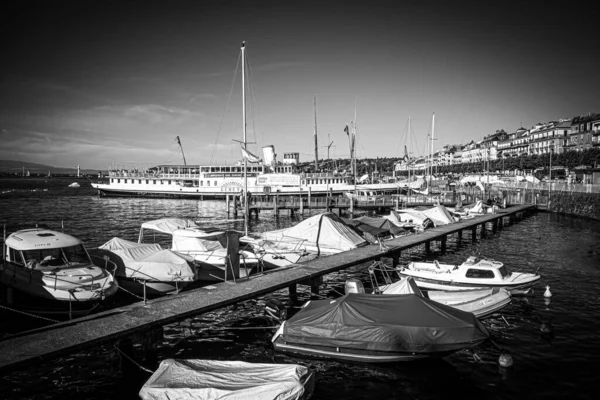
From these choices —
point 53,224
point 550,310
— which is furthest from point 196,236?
point 53,224

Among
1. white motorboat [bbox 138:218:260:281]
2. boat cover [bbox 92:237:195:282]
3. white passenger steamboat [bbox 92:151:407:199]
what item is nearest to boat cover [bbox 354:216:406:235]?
white motorboat [bbox 138:218:260:281]

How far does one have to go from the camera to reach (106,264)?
21.0m

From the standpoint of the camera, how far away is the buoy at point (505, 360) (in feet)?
44.6

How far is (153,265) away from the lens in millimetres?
20766

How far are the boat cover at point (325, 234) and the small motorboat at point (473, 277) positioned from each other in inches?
237

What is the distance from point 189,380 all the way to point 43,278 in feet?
37.6

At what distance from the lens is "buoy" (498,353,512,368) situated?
13.6m

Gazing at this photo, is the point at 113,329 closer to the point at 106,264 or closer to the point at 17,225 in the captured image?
the point at 106,264

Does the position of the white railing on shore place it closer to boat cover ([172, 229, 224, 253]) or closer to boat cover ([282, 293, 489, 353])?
boat cover ([282, 293, 489, 353])

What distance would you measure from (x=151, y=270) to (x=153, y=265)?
0.28 m

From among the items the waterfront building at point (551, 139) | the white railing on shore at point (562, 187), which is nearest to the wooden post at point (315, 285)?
the white railing on shore at point (562, 187)

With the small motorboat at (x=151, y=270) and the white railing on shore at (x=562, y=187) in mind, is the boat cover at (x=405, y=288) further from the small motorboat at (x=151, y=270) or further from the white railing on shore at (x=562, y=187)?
the white railing on shore at (x=562, y=187)

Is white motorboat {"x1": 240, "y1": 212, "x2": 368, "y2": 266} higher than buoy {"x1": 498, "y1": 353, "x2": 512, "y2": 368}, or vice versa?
white motorboat {"x1": 240, "y1": 212, "x2": 368, "y2": 266}

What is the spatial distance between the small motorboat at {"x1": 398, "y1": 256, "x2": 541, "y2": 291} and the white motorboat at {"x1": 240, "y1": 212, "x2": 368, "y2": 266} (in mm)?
6221
